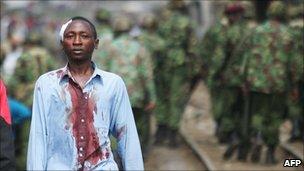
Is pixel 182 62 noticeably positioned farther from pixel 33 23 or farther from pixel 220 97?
pixel 33 23

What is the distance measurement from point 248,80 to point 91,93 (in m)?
5.59

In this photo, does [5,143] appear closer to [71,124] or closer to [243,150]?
[71,124]

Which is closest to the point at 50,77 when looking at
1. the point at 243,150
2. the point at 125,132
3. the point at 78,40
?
the point at 78,40

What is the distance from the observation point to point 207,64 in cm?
1237

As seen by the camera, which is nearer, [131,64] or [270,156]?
[131,64]

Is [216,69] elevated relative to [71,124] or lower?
lower

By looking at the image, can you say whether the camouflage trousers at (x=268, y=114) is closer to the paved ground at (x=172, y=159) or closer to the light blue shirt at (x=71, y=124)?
the paved ground at (x=172, y=159)

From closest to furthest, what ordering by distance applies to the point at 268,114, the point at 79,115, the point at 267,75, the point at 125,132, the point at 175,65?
the point at 79,115 → the point at 125,132 → the point at 267,75 → the point at 268,114 → the point at 175,65

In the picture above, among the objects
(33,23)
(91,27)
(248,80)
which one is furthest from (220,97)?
(33,23)

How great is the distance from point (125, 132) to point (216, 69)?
268 inches

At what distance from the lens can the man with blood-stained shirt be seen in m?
4.86

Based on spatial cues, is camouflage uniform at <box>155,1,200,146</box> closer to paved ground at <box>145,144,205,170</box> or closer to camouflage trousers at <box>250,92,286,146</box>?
paved ground at <box>145,144,205,170</box>

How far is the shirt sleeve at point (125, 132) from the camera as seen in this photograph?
4.97 m

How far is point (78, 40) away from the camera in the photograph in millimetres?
4910
